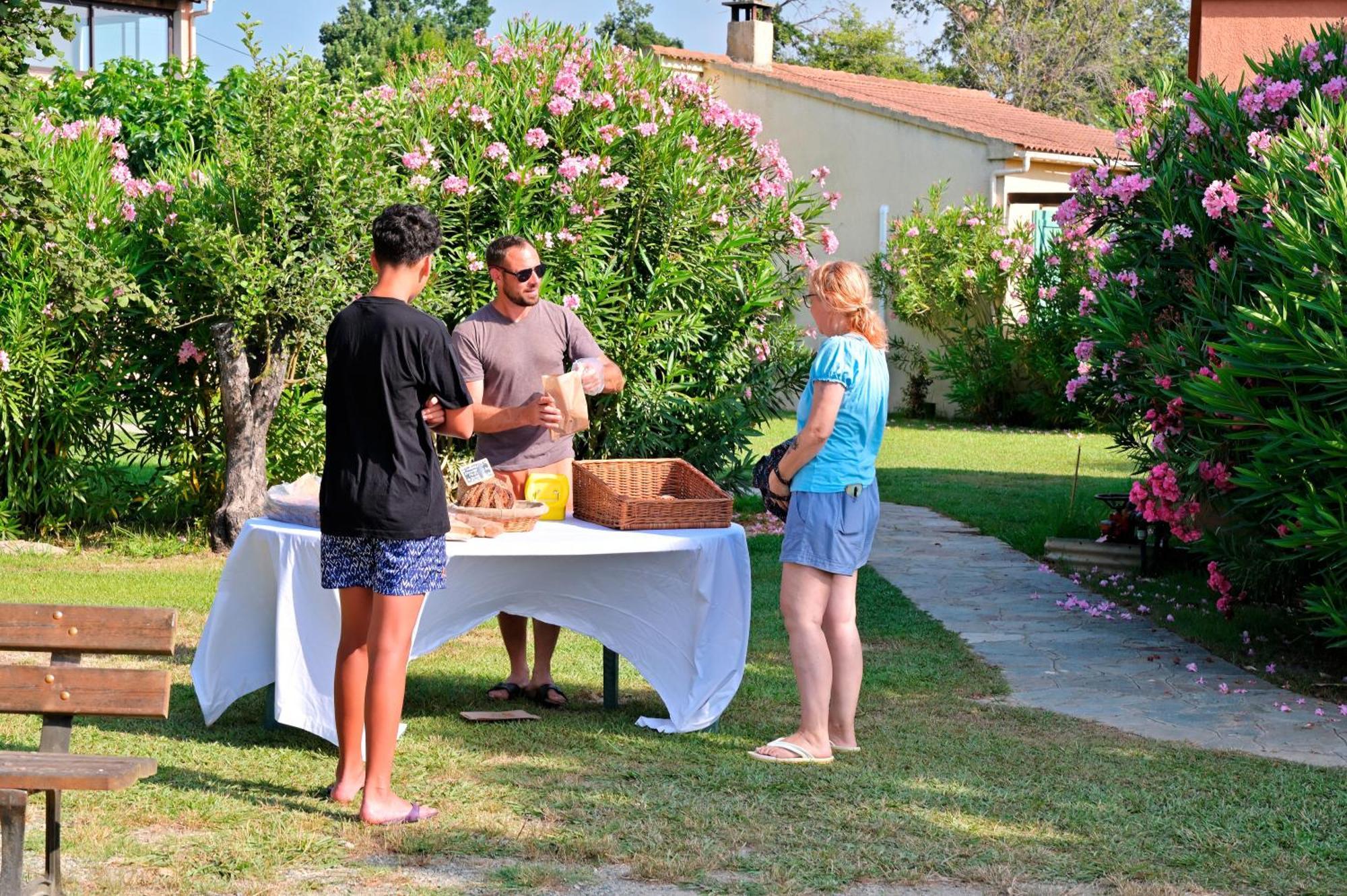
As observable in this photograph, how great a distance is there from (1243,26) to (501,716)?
762 cm

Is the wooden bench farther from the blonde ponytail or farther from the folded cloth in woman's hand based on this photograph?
the blonde ponytail

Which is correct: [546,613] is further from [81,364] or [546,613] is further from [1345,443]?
[81,364]

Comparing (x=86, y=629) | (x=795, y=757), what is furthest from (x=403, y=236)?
(x=795, y=757)

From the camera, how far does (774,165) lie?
12.2 metres

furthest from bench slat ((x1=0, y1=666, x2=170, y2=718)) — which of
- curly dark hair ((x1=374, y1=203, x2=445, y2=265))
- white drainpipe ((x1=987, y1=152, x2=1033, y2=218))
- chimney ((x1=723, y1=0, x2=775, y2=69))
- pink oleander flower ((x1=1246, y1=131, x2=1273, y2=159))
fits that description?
chimney ((x1=723, y1=0, x2=775, y2=69))

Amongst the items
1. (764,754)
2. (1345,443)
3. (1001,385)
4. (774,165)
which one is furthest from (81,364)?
(1001,385)

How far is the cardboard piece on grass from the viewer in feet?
20.0

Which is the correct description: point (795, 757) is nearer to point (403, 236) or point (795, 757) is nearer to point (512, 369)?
point (512, 369)

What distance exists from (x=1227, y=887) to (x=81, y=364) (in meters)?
8.49

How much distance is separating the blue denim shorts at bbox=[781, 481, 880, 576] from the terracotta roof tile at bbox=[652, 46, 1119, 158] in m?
16.3

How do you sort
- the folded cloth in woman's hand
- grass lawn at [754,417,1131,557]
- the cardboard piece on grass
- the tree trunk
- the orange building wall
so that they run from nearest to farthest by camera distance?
1. the folded cloth in woman's hand
2. the cardboard piece on grass
3. the tree trunk
4. the orange building wall
5. grass lawn at [754,417,1131,557]

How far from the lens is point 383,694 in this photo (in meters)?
4.70

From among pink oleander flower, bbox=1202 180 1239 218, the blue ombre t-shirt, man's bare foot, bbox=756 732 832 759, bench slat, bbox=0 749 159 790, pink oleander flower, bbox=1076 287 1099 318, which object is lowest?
man's bare foot, bbox=756 732 832 759

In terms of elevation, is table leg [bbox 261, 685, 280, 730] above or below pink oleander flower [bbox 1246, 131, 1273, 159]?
below
